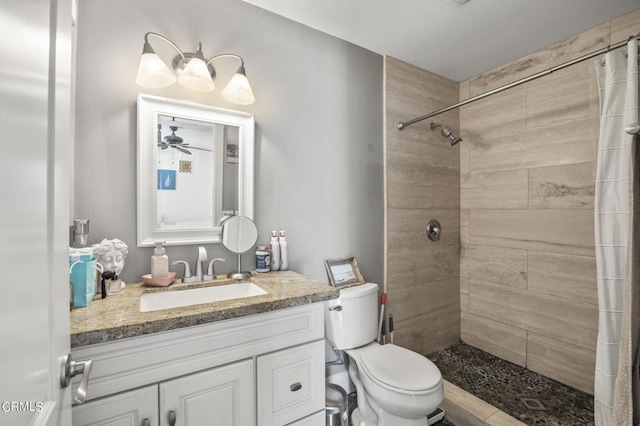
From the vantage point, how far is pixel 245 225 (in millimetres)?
1557

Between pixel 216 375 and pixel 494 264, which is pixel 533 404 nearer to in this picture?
pixel 494 264

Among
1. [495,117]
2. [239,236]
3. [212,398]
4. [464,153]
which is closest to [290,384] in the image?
[212,398]

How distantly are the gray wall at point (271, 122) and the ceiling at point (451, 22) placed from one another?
0.13 metres

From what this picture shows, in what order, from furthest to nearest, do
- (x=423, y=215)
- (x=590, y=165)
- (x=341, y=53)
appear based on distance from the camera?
(x=423, y=215) → (x=341, y=53) → (x=590, y=165)

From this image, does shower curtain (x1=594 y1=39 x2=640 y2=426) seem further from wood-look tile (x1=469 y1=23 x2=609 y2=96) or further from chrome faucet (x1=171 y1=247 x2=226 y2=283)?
chrome faucet (x1=171 y1=247 x2=226 y2=283)

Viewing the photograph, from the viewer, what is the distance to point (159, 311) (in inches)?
37.4

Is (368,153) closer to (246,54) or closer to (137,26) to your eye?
(246,54)

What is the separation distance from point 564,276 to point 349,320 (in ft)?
4.95

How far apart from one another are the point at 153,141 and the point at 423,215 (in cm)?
189

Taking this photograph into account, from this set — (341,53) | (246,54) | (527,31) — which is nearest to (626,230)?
(527,31)

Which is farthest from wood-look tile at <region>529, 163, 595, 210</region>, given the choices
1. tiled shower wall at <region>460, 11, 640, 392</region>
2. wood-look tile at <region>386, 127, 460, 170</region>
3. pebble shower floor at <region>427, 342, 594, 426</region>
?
pebble shower floor at <region>427, 342, 594, 426</region>

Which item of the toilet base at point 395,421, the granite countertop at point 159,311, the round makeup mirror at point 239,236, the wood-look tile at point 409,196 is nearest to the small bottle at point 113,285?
the granite countertop at point 159,311

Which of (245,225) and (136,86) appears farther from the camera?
(245,225)

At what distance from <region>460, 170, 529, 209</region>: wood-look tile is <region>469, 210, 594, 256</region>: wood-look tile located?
62 mm
